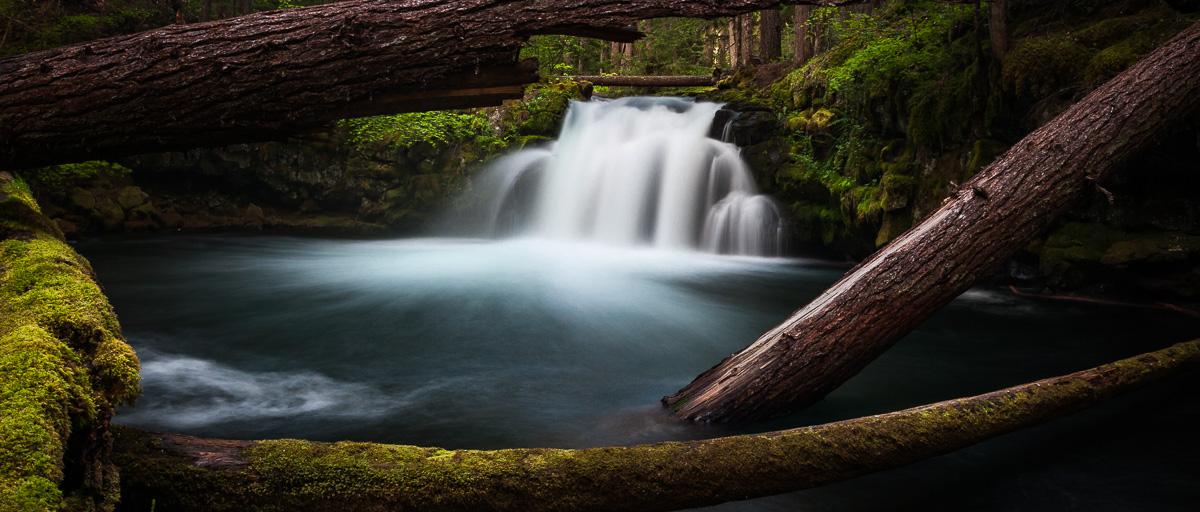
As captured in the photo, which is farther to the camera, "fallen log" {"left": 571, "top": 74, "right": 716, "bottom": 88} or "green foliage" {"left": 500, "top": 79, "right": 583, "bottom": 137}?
"fallen log" {"left": 571, "top": 74, "right": 716, "bottom": 88}

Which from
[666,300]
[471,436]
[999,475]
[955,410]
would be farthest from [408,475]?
[666,300]

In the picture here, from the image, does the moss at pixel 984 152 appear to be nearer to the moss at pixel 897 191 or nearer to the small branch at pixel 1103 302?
the moss at pixel 897 191

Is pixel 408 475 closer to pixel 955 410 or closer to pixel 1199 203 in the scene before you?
pixel 955 410

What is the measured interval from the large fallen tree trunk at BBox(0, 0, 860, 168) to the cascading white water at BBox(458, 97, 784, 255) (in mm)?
9396

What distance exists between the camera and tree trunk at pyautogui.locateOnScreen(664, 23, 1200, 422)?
4129 millimetres

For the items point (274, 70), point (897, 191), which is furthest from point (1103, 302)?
point (274, 70)

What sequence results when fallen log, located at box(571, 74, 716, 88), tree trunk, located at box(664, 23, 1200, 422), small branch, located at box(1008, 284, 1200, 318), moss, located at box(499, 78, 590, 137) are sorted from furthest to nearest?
1. fallen log, located at box(571, 74, 716, 88)
2. moss, located at box(499, 78, 590, 137)
3. small branch, located at box(1008, 284, 1200, 318)
4. tree trunk, located at box(664, 23, 1200, 422)

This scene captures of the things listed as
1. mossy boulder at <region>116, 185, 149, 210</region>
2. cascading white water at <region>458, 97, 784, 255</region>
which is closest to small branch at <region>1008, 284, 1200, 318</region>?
cascading white water at <region>458, 97, 784, 255</region>

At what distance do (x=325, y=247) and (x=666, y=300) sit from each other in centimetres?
895

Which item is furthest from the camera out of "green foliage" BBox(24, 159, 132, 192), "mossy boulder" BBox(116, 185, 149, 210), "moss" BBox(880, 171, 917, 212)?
"mossy boulder" BBox(116, 185, 149, 210)

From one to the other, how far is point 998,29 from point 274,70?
8.44 m

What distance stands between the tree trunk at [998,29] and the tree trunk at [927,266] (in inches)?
135

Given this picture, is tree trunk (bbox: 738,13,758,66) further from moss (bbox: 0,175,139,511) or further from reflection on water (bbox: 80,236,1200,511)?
moss (bbox: 0,175,139,511)

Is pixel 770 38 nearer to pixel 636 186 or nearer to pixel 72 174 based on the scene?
pixel 636 186
